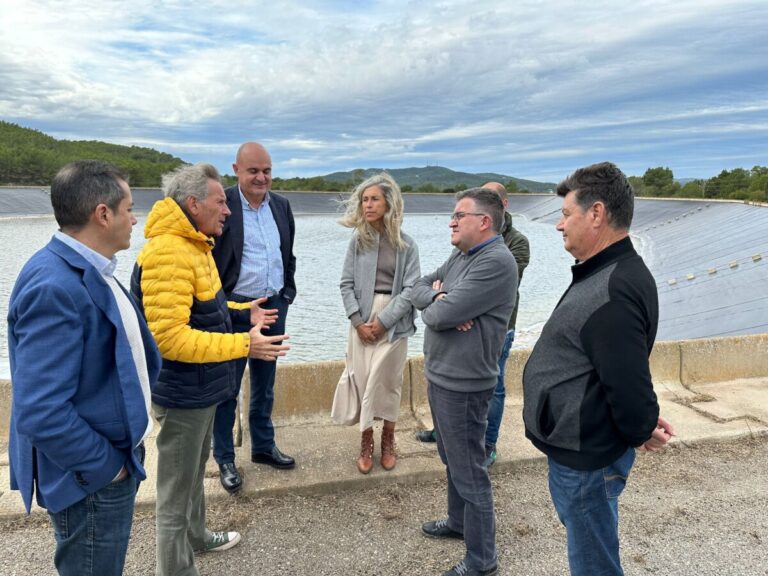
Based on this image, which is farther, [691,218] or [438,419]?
[691,218]

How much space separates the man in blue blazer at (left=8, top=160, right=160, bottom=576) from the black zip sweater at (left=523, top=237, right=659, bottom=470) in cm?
148

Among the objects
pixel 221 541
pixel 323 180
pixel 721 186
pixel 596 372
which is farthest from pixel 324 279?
pixel 323 180

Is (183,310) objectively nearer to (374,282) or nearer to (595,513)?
(374,282)

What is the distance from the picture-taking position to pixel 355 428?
428 centimetres

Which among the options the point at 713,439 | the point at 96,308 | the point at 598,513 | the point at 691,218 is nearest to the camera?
the point at 96,308

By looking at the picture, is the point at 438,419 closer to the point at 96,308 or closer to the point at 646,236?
the point at 96,308

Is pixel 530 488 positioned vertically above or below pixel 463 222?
below

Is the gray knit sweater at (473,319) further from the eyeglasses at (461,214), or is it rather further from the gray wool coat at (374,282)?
the gray wool coat at (374,282)

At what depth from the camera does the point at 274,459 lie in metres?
3.62

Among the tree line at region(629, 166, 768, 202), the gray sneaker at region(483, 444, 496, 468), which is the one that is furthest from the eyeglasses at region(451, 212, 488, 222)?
the tree line at region(629, 166, 768, 202)

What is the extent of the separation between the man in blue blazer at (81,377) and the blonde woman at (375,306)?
187 centimetres

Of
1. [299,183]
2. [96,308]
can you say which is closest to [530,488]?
[96,308]

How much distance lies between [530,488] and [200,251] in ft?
8.76

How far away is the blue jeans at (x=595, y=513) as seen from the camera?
1937 millimetres
